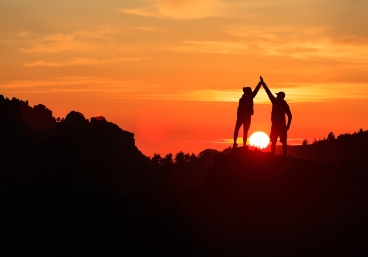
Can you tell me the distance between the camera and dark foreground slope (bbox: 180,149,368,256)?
36.0 metres

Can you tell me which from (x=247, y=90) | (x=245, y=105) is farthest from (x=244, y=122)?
(x=247, y=90)

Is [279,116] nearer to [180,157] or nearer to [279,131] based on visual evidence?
[279,131]

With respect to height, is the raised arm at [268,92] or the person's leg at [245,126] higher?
the raised arm at [268,92]

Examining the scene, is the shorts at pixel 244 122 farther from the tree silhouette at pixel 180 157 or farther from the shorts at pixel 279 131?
the tree silhouette at pixel 180 157

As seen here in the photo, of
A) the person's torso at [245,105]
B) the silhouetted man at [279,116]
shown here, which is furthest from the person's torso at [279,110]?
the person's torso at [245,105]

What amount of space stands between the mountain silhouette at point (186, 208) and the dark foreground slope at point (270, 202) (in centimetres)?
5

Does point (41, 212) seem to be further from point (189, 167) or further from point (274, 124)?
point (189, 167)

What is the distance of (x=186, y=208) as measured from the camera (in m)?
38.9

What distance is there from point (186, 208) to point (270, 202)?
4193 millimetres

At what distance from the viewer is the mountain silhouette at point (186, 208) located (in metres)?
36.0

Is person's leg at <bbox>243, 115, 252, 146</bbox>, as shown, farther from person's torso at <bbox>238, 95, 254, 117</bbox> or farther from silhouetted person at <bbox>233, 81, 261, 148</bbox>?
person's torso at <bbox>238, 95, 254, 117</bbox>

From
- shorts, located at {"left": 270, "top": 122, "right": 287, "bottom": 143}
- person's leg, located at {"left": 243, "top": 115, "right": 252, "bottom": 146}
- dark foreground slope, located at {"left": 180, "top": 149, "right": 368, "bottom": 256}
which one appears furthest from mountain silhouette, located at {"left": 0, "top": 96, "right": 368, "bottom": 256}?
shorts, located at {"left": 270, "top": 122, "right": 287, "bottom": 143}

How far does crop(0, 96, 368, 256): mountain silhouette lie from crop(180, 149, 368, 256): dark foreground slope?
1.9 inches

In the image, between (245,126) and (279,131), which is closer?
(245,126)
